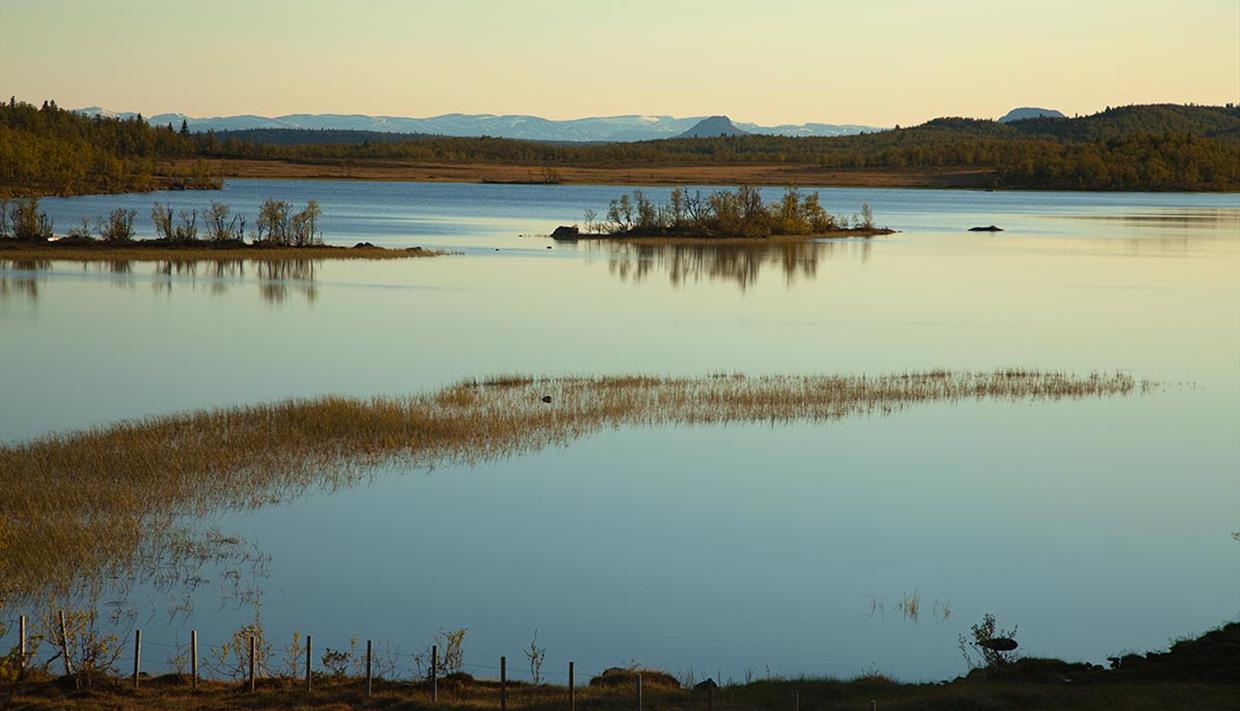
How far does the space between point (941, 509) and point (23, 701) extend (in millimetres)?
10861

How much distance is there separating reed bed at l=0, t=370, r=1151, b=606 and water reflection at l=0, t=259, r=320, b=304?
53.4ft

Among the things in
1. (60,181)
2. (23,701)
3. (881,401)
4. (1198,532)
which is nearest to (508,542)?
(23,701)

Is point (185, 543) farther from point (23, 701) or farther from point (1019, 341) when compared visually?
point (1019, 341)

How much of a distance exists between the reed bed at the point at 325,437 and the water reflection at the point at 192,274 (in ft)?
53.4

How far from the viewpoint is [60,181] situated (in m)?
100

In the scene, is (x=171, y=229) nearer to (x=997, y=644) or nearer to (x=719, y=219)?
(x=719, y=219)

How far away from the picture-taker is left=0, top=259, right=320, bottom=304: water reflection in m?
37.0

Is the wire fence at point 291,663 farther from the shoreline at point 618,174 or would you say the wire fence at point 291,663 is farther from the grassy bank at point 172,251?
the shoreline at point 618,174

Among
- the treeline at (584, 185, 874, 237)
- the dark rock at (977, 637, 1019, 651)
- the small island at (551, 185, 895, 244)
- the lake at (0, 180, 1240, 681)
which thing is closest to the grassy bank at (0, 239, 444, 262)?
the lake at (0, 180, 1240, 681)

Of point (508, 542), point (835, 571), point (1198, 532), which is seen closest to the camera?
point (835, 571)

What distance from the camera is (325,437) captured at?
59.3 ft

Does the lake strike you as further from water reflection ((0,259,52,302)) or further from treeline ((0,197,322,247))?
treeline ((0,197,322,247))

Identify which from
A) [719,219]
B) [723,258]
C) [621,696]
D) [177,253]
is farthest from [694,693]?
[719,219]

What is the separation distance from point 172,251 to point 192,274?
20.8ft
